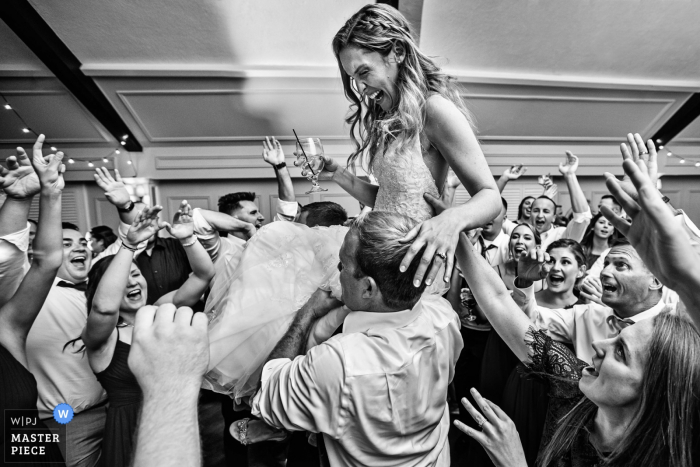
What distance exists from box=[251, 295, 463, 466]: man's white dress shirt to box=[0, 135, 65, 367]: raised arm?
821 mm

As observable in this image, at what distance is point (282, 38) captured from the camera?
4648 millimetres

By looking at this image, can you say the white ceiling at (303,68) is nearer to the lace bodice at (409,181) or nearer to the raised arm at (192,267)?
the raised arm at (192,267)

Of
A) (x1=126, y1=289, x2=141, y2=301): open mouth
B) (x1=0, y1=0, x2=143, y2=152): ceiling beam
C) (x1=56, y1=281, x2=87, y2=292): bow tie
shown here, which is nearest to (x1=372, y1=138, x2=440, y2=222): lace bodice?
(x1=126, y1=289, x2=141, y2=301): open mouth

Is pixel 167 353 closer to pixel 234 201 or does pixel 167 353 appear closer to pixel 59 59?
pixel 234 201

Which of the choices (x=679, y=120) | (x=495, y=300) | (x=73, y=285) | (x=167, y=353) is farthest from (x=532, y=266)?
(x=679, y=120)

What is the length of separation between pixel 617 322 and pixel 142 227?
74.4 inches

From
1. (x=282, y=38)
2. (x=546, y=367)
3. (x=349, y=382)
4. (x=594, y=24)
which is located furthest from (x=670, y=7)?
(x=349, y=382)

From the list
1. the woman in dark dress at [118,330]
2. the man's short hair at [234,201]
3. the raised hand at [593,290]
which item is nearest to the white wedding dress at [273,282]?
the woman in dark dress at [118,330]

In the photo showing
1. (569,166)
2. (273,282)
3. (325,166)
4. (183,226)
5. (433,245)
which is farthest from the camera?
(569,166)

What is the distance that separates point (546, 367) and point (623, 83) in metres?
6.00

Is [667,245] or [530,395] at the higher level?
[667,245]

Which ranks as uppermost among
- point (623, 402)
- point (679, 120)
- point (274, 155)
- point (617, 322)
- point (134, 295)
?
point (679, 120)

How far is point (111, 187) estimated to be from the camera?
216 cm

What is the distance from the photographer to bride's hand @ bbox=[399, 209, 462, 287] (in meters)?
0.87
